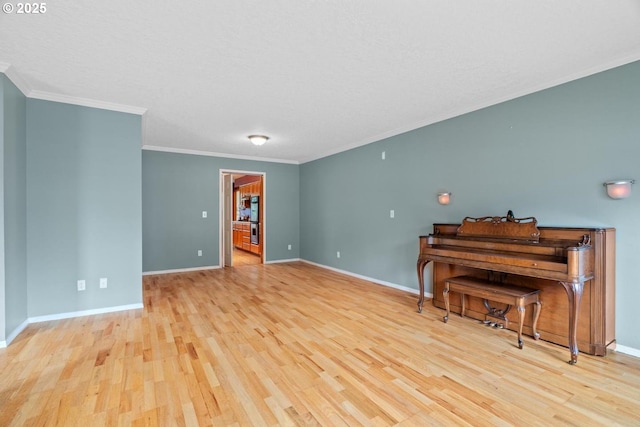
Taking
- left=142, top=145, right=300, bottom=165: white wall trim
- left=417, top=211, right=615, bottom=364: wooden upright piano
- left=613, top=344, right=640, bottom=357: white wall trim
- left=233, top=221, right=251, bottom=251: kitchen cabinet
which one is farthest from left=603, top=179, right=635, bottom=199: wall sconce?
left=233, top=221, right=251, bottom=251: kitchen cabinet

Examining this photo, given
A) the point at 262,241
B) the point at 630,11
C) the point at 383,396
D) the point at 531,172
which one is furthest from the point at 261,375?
the point at 262,241

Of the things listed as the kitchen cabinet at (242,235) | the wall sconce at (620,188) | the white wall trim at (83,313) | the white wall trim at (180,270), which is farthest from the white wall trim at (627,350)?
the kitchen cabinet at (242,235)

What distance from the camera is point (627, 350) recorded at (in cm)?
242

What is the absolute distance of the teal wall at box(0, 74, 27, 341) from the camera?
102 inches

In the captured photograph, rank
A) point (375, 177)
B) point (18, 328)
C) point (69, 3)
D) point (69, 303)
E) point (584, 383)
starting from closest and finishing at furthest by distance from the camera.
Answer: point (69, 3) < point (584, 383) < point (18, 328) < point (69, 303) < point (375, 177)

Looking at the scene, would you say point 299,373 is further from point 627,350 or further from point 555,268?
point 627,350

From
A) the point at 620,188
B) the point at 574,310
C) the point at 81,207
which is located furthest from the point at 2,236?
the point at 620,188

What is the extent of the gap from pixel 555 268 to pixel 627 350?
3.02 feet

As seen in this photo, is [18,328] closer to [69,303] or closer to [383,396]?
[69,303]

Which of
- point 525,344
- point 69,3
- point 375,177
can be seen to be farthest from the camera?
point 375,177

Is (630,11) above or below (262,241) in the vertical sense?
above

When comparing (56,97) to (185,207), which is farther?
(185,207)

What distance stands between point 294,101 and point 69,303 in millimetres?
3355

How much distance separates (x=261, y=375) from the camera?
2107mm
